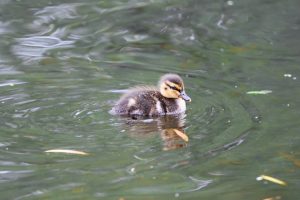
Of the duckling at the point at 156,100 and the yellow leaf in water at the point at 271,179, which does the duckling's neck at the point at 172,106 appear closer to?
the duckling at the point at 156,100

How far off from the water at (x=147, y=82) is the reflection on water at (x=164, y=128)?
0.6 inches

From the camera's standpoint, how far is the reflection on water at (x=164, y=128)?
5.61 meters

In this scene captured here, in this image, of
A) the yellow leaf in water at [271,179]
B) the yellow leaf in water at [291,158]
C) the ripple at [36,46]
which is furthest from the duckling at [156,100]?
the ripple at [36,46]

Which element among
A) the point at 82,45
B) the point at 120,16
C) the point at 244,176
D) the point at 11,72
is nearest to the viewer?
the point at 244,176

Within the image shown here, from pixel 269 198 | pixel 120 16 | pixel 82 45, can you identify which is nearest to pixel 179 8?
pixel 120 16

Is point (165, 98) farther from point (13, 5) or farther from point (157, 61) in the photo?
point (13, 5)

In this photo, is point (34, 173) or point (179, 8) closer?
point (34, 173)

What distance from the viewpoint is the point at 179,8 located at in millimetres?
9258

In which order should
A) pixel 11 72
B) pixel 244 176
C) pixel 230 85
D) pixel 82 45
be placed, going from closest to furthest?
pixel 244 176, pixel 230 85, pixel 11 72, pixel 82 45

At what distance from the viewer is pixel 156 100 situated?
654 cm

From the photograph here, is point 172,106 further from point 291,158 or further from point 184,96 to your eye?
point 291,158

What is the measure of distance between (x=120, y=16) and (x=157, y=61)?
169cm

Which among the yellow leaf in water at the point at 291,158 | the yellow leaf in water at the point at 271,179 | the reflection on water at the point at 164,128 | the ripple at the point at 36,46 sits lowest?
the ripple at the point at 36,46

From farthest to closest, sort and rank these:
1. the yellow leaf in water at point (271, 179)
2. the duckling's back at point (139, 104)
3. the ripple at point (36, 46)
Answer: the ripple at point (36, 46) → the duckling's back at point (139, 104) → the yellow leaf in water at point (271, 179)
